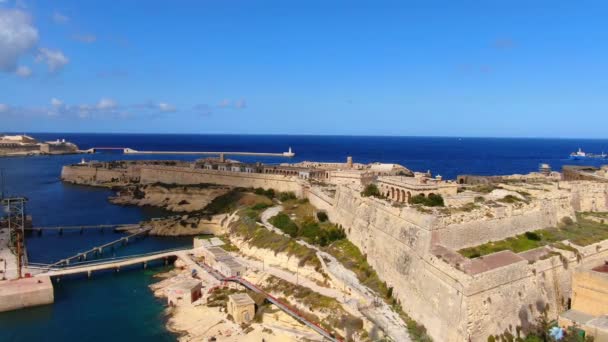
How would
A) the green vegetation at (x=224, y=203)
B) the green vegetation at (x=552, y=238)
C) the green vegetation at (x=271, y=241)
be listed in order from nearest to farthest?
1. the green vegetation at (x=552, y=238)
2. the green vegetation at (x=271, y=241)
3. the green vegetation at (x=224, y=203)

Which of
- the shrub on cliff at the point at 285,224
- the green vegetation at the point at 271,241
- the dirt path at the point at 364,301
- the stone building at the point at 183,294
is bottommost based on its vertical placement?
the stone building at the point at 183,294

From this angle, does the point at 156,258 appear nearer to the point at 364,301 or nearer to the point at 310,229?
the point at 310,229

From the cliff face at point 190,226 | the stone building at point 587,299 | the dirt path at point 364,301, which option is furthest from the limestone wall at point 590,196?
the cliff face at point 190,226

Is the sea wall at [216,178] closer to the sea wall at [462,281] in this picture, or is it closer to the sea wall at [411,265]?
the sea wall at [411,265]

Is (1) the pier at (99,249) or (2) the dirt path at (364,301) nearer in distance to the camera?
(2) the dirt path at (364,301)

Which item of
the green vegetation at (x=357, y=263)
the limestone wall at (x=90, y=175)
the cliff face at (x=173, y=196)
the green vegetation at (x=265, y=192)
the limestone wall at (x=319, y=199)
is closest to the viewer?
the green vegetation at (x=357, y=263)

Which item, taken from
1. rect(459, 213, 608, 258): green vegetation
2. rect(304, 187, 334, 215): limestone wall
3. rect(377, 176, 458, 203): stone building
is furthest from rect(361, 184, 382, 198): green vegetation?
rect(459, 213, 608, 258): green vegetation

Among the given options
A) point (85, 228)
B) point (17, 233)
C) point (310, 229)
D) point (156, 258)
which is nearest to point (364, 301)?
point (310, 229)
